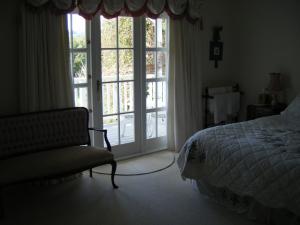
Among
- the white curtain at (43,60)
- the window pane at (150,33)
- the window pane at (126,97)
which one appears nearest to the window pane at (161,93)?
the window pane at (126,97)

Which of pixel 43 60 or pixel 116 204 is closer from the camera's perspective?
pixel 116 204

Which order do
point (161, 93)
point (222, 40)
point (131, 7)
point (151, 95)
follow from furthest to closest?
point (222, 40)
point (161, 93)
point (151, 95)
point (131, 7)

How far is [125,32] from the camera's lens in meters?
4.60

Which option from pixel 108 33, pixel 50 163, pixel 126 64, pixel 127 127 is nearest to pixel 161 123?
pixel 127 127

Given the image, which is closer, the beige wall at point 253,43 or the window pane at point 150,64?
the window pane at point 150,64

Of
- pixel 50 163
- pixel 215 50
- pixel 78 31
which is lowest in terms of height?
pixel 50 163

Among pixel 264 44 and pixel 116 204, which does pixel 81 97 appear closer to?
pixel 116 204

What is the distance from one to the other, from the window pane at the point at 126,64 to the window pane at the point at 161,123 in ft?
2.42

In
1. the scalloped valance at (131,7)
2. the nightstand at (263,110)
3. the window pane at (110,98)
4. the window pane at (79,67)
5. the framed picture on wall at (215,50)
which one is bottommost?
the nightstand at (263,110)

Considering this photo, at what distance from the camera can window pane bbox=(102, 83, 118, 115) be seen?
4.55m

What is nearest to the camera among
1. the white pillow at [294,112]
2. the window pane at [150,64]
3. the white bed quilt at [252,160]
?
the white bed quilt at [252,160]

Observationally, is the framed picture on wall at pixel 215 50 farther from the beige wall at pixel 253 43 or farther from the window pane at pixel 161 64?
the window pane at pixel 161 64

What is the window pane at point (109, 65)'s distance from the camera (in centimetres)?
446

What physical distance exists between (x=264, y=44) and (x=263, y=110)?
3.34 feet
